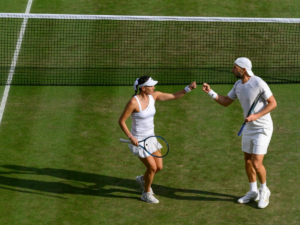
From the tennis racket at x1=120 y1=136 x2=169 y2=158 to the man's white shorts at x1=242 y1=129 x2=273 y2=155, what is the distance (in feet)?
4.69

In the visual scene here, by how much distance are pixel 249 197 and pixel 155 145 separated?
1989 millimetres

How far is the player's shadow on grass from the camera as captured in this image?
10.8 meters

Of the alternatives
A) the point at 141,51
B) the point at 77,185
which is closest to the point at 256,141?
the point at 77,185

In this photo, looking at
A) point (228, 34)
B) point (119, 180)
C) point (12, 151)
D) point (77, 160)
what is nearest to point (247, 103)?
point (119, 180)

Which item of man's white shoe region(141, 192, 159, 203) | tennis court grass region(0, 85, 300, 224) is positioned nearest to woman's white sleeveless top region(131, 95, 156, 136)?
man's white shoe region(141, 192, 159, 203)

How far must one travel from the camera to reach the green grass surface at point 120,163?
10195mm

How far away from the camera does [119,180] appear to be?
1130 cm

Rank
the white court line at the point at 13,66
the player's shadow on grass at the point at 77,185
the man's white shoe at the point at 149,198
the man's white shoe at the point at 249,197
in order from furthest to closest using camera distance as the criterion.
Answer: the white court line at the point at 13,66 < the player's shadow on grass at the point at 77,185 < the man's white shoe at the point at 149,198 < the man's white shoe at the point at 249,197

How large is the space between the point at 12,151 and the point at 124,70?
5206mm

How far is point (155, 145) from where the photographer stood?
10.2 m

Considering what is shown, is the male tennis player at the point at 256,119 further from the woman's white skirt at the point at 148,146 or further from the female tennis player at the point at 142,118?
the woman's white skirt at the point at 148,146

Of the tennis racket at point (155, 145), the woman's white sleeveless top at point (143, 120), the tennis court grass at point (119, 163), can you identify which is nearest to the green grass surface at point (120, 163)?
the tennis court grass at point (119, 163)

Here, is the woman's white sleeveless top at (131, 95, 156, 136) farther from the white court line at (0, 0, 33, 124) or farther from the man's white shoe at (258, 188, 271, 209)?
the white court line at (0, 0, 33, 124)

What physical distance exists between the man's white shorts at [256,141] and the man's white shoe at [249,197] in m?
0.80
